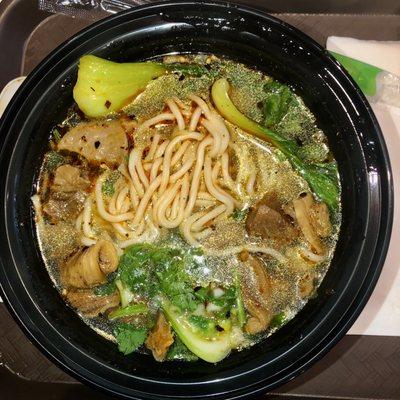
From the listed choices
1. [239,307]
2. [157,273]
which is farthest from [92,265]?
[239,307]

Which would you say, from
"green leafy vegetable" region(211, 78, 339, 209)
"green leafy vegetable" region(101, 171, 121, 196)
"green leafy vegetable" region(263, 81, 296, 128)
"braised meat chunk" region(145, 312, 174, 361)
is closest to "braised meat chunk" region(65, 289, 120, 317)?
"braised meat chunk" region(145, 312, 174, 361)

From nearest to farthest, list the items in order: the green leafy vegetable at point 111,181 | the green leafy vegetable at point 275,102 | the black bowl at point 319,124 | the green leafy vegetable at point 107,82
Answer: the black bowl at point 319,124
the green leafy vegetable at point 107,82
the green leafy vegetable at point 275,102
the green leafy vegetable at point 111,181

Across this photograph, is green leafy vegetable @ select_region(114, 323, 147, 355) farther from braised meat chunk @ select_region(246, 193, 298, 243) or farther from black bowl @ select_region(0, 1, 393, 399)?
braised meat chunk @ select_region(246, 193, 298, 243)

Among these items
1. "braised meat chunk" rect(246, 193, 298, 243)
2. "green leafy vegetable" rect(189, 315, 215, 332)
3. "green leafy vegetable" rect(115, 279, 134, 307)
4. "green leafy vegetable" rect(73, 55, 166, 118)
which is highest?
"green leafy vegetable" rect(73, 55, 166, 118)

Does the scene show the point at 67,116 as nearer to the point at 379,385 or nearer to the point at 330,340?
the point at 330,340

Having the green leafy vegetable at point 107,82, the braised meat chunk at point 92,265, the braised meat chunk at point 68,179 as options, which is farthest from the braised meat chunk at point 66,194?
the green leafy vegetable at point 107,82

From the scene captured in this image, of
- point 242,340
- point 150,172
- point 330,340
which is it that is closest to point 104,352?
point 242,340

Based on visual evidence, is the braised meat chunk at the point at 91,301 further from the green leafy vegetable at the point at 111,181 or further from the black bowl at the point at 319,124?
the green leafy vegetable at the point at 111,181
